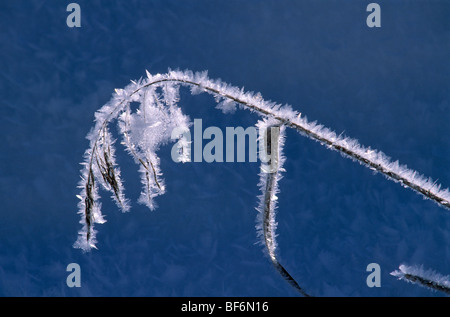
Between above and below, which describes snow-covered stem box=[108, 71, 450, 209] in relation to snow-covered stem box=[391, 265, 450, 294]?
above

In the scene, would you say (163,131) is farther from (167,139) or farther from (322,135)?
(322,135)

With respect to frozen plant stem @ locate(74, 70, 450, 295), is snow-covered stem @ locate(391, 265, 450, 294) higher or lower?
lower

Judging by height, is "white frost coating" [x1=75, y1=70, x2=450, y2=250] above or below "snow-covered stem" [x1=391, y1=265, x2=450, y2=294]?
above

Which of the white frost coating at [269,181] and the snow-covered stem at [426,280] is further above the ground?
the white frost coating at [269,181]

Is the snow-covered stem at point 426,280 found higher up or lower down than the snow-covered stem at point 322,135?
lower down
